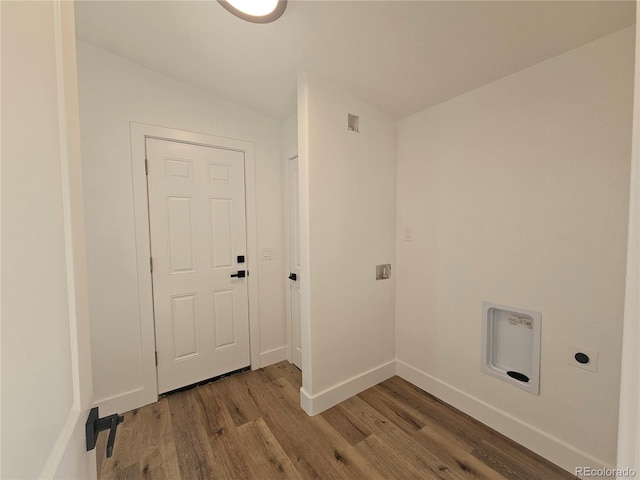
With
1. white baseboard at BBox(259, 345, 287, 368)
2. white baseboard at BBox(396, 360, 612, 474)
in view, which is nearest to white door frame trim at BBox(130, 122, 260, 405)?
white baseboard at BBox(259, 345, 287, 368)

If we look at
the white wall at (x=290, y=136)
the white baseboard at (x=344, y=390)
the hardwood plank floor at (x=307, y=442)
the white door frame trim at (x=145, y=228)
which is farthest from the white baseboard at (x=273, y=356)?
the white wall at (x=290, y=136)

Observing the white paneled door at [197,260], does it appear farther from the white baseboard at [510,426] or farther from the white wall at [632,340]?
the white wall at [632,340]

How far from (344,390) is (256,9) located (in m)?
2.47

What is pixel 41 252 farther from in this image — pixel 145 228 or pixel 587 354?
pixel 587 354

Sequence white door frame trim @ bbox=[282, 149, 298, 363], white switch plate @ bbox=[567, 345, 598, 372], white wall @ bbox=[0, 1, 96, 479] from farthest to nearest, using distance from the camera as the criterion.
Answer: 1. white door frame trim @ bbox=[282, 149, 298, 363]
2. white switch plate @ bbox=[567, 345, 598, 372]
3. white wall @ bbox=[0, 1, 96, 479]

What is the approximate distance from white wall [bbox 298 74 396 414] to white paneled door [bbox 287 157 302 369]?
536 mm

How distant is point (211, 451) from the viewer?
1542 mm

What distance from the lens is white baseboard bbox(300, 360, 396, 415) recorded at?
1845 mm

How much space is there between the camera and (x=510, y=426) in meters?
1.62

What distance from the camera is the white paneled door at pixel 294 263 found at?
2377mm

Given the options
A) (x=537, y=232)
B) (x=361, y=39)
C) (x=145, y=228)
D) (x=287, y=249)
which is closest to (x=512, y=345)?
(x=537, y=232)

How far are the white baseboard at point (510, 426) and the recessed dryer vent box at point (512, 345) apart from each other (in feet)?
0.78

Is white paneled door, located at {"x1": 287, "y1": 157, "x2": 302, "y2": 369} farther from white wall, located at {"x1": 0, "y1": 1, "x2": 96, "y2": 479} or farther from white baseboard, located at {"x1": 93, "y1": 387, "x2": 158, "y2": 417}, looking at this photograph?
white wall, located at {"x1": 0, "y1": 1, "x2": 96, "y2": 479}

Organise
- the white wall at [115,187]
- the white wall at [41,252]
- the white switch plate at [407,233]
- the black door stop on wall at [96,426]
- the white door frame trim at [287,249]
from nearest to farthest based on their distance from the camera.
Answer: the white wall at [41,252]
the black door stop on wall at [96,426]
the white wall at [115,187]
the white switch plate at [407,233]
the white door frame trim at [287,249]
